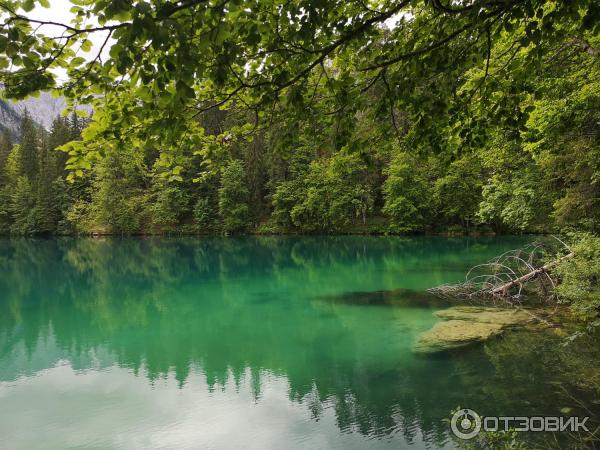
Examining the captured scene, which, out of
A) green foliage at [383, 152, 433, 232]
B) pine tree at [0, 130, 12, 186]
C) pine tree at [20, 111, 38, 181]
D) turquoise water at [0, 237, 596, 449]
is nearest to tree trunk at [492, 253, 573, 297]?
turquoise water at [0, 237, 596, 449]

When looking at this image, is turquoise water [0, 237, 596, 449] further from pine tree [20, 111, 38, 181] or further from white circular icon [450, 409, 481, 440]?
pine tree [20, 111, 38, 181]

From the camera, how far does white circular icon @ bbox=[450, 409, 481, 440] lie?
7.32 meters

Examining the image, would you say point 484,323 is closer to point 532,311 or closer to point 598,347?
Answer: point 532,311

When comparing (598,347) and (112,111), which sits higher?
(112,111)

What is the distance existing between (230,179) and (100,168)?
1706cm

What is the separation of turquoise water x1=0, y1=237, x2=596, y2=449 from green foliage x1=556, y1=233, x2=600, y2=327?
2.43 m

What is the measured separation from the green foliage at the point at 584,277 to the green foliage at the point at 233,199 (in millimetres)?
44360

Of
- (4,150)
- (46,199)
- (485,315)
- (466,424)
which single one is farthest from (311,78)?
(4,150)

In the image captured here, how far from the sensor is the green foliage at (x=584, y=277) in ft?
38.1

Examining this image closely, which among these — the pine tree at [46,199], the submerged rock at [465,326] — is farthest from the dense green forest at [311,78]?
the pine tree at [46,199]

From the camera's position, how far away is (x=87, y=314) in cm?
1878

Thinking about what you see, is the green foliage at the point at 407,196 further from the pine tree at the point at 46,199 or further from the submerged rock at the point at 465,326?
the pine tree at the point at 46,199

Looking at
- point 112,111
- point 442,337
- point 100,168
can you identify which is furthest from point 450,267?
point 100,168

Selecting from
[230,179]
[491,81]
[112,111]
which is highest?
[230,179]
